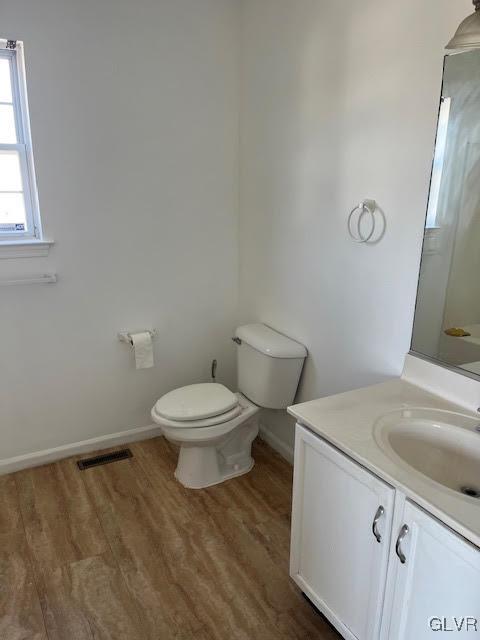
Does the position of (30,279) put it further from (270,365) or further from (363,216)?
(363,216)

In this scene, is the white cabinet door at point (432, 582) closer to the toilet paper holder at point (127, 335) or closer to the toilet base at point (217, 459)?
the toilet base at point (217, 459)

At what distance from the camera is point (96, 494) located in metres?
2.48

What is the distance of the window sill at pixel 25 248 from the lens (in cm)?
237

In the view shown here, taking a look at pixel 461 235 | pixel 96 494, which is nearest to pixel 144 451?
pixel 96 494

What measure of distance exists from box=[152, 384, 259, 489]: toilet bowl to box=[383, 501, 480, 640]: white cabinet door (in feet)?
3.96

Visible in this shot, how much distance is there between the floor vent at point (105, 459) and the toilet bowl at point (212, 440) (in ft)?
1.25

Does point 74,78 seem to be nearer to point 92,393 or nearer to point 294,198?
point 294,198

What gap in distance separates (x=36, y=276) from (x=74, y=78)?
976 millimetres

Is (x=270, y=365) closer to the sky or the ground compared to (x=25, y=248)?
closer to the ground

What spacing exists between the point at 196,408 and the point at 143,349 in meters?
0.53

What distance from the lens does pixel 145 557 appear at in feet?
6.81

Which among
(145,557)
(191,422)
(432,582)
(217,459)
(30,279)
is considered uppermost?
(30,279)

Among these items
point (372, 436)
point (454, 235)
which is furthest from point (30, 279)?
point (454, 235)

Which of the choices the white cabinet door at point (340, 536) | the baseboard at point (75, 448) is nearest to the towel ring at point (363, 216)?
the white cabinet door at point (340, 536)
